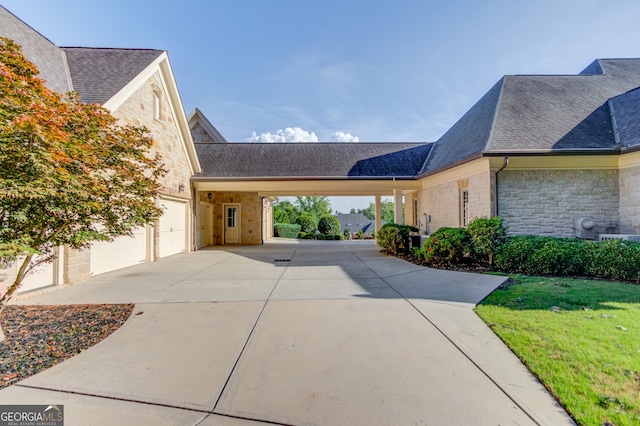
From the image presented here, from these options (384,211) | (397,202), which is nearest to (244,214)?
(397,202)

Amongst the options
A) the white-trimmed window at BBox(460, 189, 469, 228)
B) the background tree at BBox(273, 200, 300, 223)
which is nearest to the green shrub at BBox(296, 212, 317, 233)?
the background tree at BBox(273, 200, 300, 223)

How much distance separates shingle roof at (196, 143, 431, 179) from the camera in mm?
15234

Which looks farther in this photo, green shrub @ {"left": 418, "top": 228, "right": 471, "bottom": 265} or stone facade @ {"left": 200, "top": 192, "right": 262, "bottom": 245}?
stone facade @ {"left": 200, "top": 192, "right": 262, "bottom": 245}

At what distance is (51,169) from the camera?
3402 mm

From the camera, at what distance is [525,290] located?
593cm

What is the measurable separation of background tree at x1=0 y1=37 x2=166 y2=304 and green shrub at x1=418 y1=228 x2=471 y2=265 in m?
8.15

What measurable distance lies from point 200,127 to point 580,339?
67.5ft

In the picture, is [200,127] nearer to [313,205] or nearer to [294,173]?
[294,173]

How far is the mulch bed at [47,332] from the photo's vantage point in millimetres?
3199

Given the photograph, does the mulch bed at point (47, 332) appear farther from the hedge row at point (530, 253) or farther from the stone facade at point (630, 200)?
the stone facade at point (630, 200)

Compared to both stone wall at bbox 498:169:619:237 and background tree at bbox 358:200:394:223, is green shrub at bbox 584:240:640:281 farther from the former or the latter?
background tree at bbox 358:200:394:223

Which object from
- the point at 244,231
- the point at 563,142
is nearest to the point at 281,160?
the point at 244,231

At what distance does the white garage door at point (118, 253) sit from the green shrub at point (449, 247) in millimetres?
8692

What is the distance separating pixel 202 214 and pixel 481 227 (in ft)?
46.5
